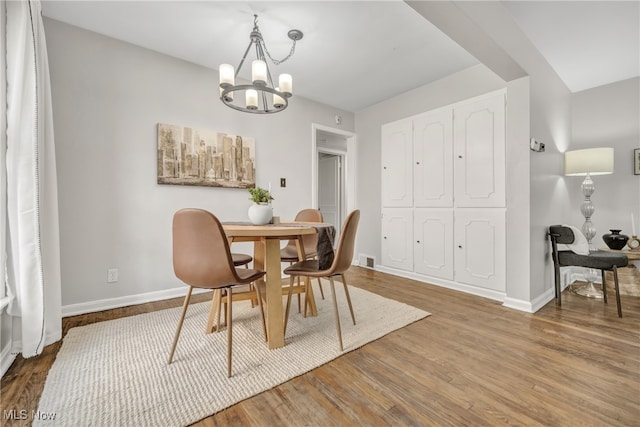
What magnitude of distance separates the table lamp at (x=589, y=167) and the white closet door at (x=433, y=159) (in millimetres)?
1209

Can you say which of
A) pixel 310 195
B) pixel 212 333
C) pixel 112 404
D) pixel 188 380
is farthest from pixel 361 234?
pixel 112 404

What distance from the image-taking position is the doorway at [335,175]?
14.4 ft

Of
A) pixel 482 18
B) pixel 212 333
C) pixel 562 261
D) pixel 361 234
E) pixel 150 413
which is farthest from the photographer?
pixel 361 234

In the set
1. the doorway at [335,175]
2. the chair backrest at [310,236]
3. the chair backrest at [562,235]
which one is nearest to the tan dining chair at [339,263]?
the chair backrest at [310,236]

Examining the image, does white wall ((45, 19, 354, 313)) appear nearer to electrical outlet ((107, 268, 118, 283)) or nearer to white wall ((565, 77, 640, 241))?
electrical outlet ((107, 268, 118, 283))

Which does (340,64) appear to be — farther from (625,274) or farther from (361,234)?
(625,274)

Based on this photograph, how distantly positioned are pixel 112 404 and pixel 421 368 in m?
1.57

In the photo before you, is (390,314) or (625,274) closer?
(390,314)

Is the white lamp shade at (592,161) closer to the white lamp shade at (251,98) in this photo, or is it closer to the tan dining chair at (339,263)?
the tan dining chair at (339,263)

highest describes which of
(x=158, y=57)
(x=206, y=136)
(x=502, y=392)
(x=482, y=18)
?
(x=158, y=57)

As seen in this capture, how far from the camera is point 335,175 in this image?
5461mm

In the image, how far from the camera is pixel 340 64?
286 centimetres

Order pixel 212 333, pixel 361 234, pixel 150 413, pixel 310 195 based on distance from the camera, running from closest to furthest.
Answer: pixel 150 413, pixel 212 333, pixel 310 195, pixel 361 234

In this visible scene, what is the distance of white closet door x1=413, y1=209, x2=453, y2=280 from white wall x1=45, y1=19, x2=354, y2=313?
243cm
